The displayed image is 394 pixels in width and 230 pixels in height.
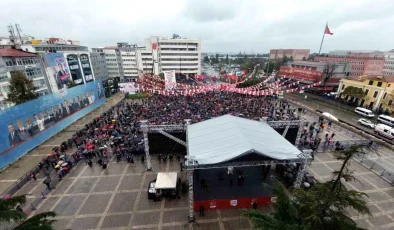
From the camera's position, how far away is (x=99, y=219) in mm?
12000

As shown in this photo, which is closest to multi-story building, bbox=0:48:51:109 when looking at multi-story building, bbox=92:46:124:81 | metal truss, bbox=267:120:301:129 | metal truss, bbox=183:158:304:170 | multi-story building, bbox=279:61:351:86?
metal truss, bbox=183:158:304:170

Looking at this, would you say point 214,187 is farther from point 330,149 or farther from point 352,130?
point 352,130

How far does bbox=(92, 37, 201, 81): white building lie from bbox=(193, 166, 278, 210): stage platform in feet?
172

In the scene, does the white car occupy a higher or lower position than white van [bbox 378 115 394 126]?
lower

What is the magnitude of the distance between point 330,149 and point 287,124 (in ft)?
21.8

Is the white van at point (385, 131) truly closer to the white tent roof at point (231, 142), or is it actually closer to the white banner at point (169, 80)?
the white tent roof at point (231, 142)

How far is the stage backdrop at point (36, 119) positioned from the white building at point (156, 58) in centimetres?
3484

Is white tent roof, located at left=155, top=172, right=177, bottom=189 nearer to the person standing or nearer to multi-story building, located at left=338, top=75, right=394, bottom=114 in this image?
the person standing

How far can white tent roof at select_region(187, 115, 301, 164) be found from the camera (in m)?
11.4

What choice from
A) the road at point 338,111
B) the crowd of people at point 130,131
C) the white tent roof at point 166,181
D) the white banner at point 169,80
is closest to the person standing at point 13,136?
the crowd of people at point 130,131

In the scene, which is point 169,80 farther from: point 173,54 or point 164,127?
point 173,54

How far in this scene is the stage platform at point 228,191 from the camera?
12.6 metres

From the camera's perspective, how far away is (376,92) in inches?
1293

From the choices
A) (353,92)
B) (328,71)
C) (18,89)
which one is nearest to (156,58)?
(18,89)
